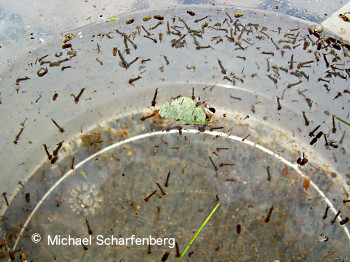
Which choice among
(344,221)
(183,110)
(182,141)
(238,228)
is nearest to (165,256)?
(238,228)

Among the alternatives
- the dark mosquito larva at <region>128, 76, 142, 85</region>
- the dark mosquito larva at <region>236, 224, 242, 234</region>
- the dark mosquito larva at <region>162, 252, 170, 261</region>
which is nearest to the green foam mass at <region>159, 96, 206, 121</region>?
the dark mosquito larva at <region>128, 76, 142, 85</region>

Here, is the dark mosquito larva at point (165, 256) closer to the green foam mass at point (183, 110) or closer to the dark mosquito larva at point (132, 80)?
the green foam mass at point (183, 110)

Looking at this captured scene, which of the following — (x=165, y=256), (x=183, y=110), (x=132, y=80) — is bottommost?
(x=165, y=256)

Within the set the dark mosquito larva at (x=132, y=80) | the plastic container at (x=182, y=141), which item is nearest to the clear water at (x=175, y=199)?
the plastic container at (x=182, y=141)

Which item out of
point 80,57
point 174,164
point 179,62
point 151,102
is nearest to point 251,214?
point 174,164

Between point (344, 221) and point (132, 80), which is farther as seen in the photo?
point (132, 80)

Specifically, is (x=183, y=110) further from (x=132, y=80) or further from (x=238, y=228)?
(x=238, y=228)
